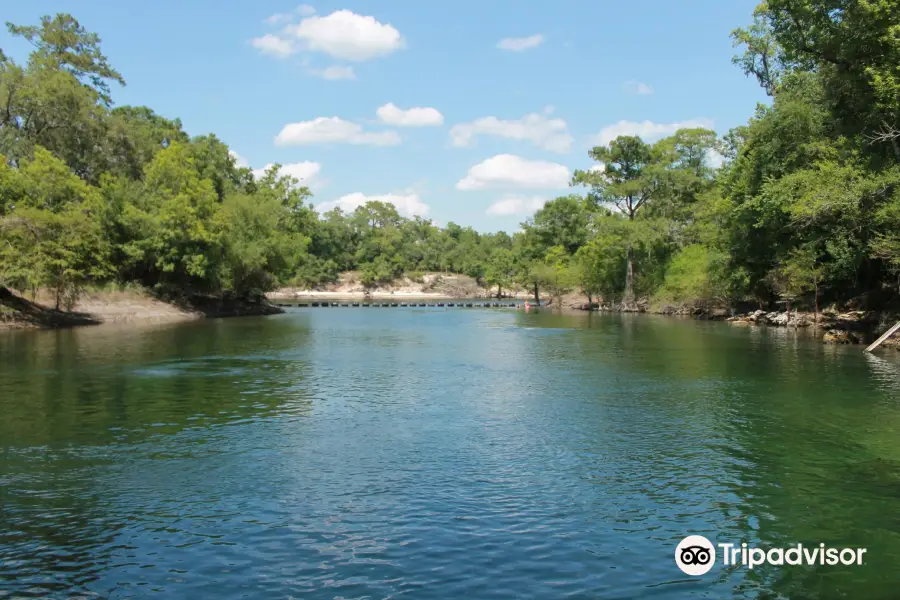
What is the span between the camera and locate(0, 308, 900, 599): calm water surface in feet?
33.2

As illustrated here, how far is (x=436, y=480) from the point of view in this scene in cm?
1472

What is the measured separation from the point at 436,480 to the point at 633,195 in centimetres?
8326

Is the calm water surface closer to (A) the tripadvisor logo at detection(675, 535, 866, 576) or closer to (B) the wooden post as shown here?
(A) the tripadvisor logo at detection(675, 535, 866, 576)

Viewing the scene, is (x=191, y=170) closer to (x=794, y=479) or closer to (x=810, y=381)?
(x=810, y=381)

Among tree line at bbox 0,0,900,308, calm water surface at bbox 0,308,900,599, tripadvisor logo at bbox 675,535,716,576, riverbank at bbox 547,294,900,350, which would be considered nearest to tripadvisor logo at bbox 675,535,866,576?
tripadvisor logo at bbox 675,535,716,576

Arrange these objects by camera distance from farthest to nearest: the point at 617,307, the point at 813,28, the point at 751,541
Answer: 1. the point at 617,307
2. the point at 813,28
3. the point at 751,541

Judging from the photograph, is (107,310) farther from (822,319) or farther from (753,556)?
(753,556)

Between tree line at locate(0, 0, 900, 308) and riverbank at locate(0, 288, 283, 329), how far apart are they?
4.98 feet

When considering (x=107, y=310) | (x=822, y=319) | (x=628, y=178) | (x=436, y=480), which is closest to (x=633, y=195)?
(x=628, y=178)

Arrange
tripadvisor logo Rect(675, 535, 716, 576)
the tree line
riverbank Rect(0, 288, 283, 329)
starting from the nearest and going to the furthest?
tripadvisor logo Rect(675, 535, 716, 576) < the tree line < riverbank Rect(0, 288, 283, 329)

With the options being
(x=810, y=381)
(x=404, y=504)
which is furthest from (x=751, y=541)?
(x=810, y=381)

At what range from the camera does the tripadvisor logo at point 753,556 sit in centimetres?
1058

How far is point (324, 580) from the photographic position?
991cm

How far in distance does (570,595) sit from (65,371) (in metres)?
27.0
